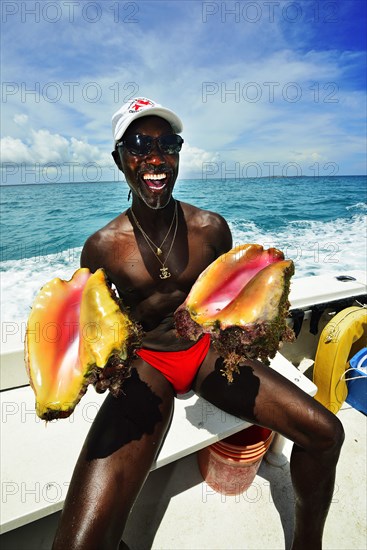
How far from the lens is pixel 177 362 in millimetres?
1529

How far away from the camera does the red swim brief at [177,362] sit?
5.03 ft

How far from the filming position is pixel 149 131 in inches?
55.5

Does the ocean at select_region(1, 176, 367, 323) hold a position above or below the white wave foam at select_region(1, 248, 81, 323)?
above

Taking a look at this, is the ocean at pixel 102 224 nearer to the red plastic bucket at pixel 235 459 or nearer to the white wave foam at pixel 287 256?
the white wave foam at pixel 287 256

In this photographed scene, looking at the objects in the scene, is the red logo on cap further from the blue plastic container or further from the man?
the blue plastic container

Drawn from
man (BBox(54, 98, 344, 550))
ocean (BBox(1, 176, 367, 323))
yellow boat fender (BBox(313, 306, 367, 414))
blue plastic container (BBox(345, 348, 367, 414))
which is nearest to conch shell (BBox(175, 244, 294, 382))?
man (BBox(54, 98, 344, 550))

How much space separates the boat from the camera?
141cm

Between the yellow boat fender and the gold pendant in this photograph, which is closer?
the gold pendant

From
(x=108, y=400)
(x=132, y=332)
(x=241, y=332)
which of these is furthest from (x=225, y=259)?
(x=108, y=400)

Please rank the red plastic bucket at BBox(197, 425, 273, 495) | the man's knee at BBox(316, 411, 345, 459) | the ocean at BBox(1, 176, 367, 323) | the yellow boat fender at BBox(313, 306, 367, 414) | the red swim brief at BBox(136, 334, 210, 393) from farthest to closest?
the ocean at BBox(1, 176, 367, 323) < the yellow boat fender at BBox(313, 306, 367, 414) < the red plastic bucket at BBox(197, 425, 273, 495) < the red swim brief at BBox(136, 334, 210, 393) < the man's knee at BBox(316, 411, 345, 459)

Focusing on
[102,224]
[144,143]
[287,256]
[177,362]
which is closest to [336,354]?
[177,362]

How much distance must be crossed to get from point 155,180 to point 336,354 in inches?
65.9

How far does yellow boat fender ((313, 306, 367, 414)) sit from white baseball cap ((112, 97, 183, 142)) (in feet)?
5.56

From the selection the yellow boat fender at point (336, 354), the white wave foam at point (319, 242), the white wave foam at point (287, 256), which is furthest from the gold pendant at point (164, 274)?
the white wave foam at point (319, 242)
